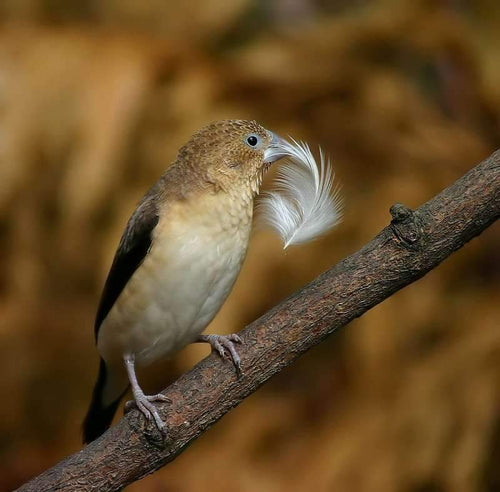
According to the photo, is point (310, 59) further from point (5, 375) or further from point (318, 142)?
point (5, 375)

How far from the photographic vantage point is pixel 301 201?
181 cm

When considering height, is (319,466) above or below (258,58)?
below

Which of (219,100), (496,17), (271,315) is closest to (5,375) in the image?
(219,100)

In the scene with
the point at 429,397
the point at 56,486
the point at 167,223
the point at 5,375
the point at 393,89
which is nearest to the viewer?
the point at 56,486

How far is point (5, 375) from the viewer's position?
3.19 m

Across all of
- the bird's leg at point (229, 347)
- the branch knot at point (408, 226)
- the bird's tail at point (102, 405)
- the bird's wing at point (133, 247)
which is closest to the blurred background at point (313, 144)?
the bird's tail at point (102, 405)

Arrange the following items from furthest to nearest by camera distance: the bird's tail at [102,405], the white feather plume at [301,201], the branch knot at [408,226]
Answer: the bird's tail at [102,405] < the white feather plume at [301,201] < the branch knot at [408,226]

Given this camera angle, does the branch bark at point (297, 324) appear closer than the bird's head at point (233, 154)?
Yes

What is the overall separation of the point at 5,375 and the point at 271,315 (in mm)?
1838

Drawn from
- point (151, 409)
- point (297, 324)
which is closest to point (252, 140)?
point (297, 324)

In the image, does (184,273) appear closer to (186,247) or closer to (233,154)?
(186,247)

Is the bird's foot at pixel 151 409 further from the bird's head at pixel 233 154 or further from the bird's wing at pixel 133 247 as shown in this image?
the bird's head at pixel 233 154

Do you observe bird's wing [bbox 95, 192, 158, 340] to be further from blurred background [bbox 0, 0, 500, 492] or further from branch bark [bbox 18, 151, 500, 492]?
blurred background [bbox 0, 0, 500, 492]

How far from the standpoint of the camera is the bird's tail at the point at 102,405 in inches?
86.7
